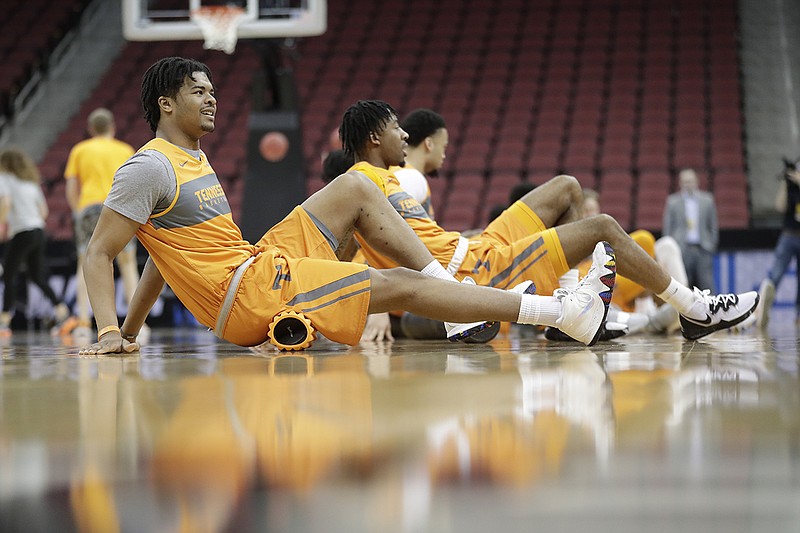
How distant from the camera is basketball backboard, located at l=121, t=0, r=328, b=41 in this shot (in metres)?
7.44

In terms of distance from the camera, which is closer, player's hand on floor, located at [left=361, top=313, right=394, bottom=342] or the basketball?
player's hand on floor, located at [left=361, top=313, right=394, bottom=342]

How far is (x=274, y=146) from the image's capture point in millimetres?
7742

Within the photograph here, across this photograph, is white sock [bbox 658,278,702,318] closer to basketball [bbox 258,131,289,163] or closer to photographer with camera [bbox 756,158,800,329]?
photographer with camera [bbox 756,158,800,329]

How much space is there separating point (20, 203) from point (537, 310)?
17.2 feet

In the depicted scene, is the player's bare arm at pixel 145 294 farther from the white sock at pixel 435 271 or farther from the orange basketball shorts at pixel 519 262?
the orange basketball shorts at pixel 519 262

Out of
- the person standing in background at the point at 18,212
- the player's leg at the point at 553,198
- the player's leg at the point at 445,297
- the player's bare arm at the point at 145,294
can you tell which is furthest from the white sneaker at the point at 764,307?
the person standing in background at the point at 18,212

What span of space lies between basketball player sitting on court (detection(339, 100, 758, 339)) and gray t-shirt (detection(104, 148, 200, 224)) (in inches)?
28.2

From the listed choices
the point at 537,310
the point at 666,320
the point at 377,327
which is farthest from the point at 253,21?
the point at 537,310

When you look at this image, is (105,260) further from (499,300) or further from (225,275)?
(499,300)

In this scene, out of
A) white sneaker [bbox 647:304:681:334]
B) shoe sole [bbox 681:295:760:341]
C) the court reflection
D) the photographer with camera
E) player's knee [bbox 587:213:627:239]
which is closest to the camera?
the court reflection

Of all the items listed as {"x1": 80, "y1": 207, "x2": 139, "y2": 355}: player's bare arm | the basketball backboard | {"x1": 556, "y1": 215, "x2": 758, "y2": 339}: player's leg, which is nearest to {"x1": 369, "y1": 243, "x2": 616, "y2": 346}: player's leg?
{"x1": 556, "y1": 215, "x2": 758, "y2": 339}: player's leg

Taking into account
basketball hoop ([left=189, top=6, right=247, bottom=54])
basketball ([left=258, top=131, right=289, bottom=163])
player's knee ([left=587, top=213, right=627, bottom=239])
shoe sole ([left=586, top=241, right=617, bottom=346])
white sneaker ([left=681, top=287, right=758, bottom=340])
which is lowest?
white sneaker ([left=681, top=287, right=758, bottom=340])

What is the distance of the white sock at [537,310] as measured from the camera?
8.93 ft

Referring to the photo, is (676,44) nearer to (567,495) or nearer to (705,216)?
(705,216)
